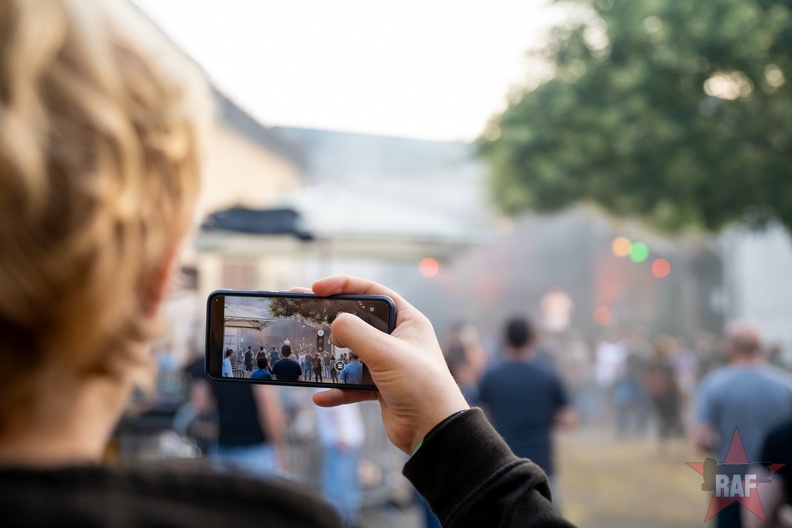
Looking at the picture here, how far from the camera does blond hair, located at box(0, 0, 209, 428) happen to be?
0.71 m

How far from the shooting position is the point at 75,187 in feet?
2.36

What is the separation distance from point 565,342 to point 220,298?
30702mm

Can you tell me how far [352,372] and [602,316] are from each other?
136ft

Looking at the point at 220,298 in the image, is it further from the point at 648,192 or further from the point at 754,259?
the point at 754,259

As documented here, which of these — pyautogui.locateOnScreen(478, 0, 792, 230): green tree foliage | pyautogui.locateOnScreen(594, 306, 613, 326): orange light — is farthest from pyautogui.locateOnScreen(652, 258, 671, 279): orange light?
pyautogui.locateOnScreen(478, 0, 792, 230): green tree foliage

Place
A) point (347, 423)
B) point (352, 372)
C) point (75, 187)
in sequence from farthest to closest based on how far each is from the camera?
1. point (347, 423)
2. point (352, 372)
3. point (75, 187)

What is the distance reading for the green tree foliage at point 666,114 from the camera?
34.1ft

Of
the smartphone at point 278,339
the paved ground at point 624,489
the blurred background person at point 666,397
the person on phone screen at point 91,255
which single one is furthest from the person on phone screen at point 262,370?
the blurred background person at point 666,397

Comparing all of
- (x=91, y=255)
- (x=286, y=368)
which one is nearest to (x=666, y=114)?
(x=286, y=368)

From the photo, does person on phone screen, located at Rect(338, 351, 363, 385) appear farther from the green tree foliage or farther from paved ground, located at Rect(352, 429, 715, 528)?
the green tree foliage

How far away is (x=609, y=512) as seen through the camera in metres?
9.07

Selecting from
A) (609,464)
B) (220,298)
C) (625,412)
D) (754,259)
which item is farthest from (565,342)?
(220,298)

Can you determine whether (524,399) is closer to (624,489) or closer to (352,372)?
(352,372)

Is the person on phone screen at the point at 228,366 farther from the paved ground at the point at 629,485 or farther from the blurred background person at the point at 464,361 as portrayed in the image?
the paved ground at the point at 629,485
